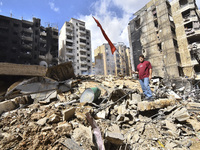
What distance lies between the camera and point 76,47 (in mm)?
37188

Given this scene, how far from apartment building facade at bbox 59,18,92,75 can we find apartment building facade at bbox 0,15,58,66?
3.62 metres

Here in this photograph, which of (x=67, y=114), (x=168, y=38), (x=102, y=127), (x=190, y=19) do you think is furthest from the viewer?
(x=168, y=38)

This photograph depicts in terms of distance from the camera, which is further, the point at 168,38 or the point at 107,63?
the point at 107,63

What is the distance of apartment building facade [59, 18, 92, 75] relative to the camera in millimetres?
35125

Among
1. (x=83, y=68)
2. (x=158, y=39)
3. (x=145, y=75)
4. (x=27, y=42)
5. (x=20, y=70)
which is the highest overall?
(x=27, y=42)

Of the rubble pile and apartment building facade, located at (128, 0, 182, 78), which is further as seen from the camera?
apartment building facade, located at (128, 0, 182, 78)

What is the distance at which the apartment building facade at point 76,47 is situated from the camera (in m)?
35.1

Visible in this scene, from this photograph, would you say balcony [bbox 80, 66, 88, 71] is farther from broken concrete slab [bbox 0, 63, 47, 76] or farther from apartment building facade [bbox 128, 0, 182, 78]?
broken concrete slab [bbox 0, 63, 47, 76]

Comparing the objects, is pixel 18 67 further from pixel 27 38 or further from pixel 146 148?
pixel 27 38

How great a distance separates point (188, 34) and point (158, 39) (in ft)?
16.3

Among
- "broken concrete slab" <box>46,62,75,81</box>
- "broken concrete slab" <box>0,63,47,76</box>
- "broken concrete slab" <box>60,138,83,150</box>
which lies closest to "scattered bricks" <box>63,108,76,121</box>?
"broken concrete slab" <box>60,138,83,150</box>

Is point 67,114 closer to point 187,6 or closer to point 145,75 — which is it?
point 145,75

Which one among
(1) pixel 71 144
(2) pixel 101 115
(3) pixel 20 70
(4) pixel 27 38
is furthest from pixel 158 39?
(4) pixel 27 38

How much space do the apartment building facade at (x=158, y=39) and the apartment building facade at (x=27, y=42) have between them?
25328 millimetres
